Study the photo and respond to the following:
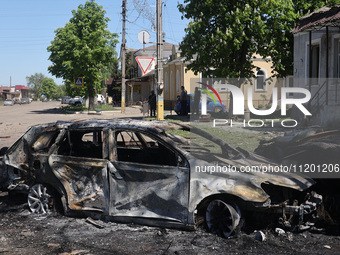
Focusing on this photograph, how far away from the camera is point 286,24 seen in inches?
901

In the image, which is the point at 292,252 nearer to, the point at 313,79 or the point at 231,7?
the point at 313,79

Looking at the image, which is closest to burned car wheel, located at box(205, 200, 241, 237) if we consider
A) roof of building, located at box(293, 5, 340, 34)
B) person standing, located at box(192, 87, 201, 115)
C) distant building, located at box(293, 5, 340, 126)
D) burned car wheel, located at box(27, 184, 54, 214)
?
burned car wheel, located at box(27, 184, 54, 214)

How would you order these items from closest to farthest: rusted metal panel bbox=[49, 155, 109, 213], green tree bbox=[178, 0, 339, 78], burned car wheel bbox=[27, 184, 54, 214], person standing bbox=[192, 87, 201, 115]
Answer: rusted metal panel bbox=[49, 155, 109, 213] → burned car wheel bbox=[27, 184, 54, 214] → green tree bbox=[178, 0, 339, 78] → person standing bbox=[192, 87, 201, 115]

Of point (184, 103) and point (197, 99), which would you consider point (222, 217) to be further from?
point (184, 103)

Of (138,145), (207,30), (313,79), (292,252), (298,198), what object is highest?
(207,30)

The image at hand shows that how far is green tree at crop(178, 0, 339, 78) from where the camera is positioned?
72.1 feet

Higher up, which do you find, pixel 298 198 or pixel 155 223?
pixel 298 198

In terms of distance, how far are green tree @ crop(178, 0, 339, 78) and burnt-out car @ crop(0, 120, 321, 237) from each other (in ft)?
55.4

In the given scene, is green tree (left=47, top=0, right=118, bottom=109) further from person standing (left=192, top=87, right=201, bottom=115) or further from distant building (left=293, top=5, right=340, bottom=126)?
distant building (left=293, top=5, right=340, bottom=126)

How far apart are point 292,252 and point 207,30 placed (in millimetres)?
19882

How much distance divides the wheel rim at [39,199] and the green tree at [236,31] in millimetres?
17297

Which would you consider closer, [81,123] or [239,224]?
[239,224]

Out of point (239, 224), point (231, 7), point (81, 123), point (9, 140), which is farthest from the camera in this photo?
point (231, 7)

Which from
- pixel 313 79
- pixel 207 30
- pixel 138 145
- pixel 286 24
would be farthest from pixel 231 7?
pixel 138 145
